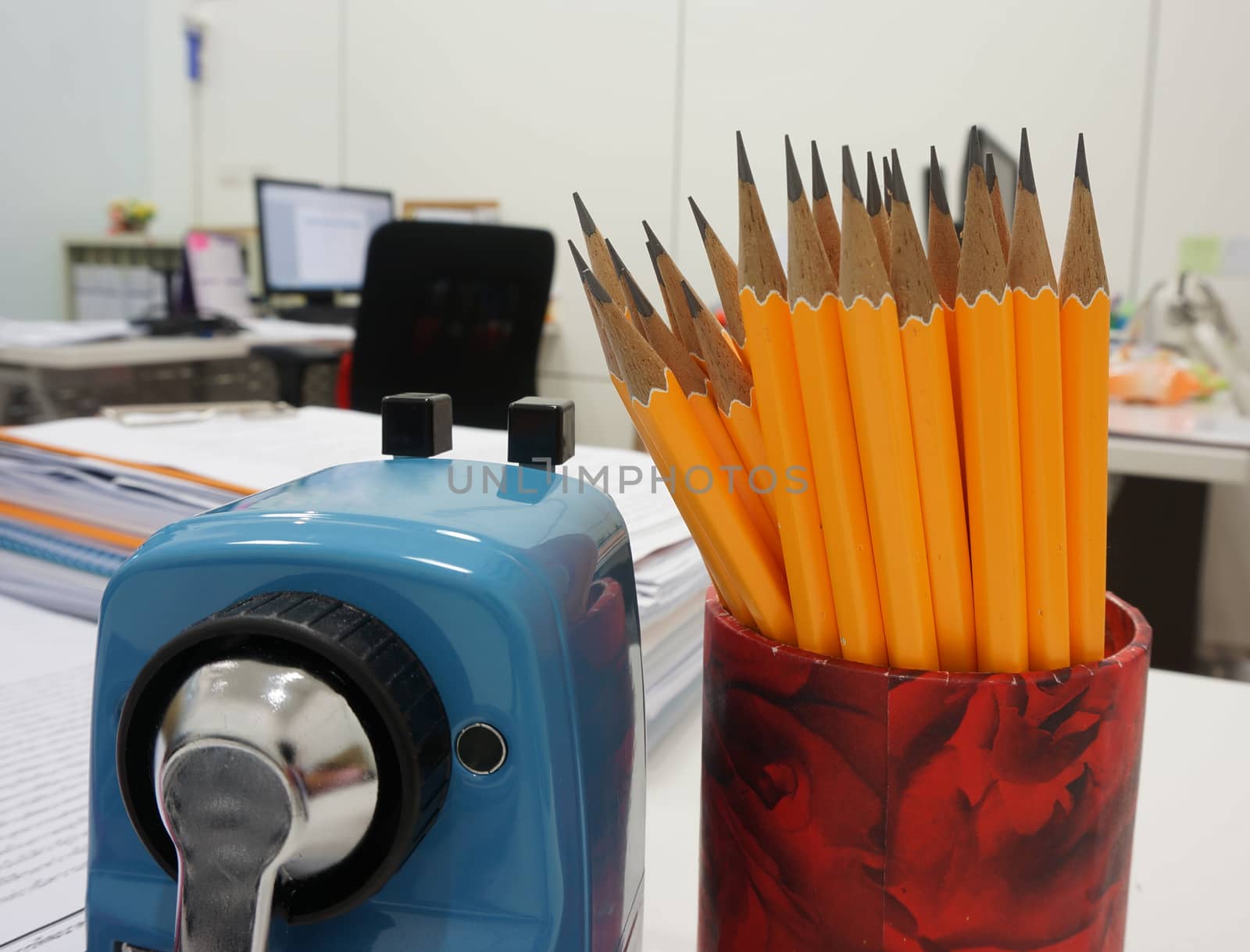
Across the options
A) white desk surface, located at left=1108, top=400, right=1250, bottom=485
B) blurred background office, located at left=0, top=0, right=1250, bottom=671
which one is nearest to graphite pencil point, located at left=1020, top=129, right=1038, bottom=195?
white desk surface, located at left=1108, top=400, right=1250, bottom=485

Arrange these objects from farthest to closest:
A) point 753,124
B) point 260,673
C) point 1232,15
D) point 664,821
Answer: point 753,124 < point 1232,15 < point 664,821 < point 260,673

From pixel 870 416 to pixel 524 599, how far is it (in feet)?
0.27

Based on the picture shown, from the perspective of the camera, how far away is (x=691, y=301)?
230 millimetres

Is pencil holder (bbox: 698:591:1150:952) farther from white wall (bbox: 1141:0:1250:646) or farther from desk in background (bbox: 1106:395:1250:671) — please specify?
white wall (bbox: 1141:0:1250:646)

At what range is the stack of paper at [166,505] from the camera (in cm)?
43

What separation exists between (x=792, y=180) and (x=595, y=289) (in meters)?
0.05

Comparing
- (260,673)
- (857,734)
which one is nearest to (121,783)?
(260,673)

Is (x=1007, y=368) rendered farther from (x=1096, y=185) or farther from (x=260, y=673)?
(x=1096, y=185)

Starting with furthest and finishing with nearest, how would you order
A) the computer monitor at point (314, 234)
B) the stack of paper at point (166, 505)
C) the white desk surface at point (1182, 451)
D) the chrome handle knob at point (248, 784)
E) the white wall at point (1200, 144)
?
the computer monitor at point (314, 234) → the white wall at point (1200, 144) → the white desk surface at point (1182, 451) → the stack of paper at point (166, 505) → the chrome handle knob at point (248, 784)

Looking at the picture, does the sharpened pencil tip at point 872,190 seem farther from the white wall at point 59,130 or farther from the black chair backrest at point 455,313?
the white wall at point 59,130

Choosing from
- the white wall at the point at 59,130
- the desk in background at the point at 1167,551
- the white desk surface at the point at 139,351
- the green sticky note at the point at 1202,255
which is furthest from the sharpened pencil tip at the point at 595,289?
the white wall at the point at 59,130

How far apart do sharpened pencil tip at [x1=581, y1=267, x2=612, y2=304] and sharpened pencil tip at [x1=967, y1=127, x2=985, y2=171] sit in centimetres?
8

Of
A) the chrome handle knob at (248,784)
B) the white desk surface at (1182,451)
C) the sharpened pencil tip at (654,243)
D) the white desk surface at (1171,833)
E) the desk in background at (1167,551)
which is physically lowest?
the desk in background at (1167,551)

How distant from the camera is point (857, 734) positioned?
22 centimetres
